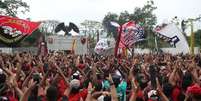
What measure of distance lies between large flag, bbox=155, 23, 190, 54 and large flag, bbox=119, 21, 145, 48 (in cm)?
84

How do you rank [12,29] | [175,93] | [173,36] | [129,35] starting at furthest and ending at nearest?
1. [129,35]
2. [173,36]
3. [12,29]
4. [175,93]

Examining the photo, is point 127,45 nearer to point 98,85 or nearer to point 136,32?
point 136,32

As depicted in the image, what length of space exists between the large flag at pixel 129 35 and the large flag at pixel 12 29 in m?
4.30

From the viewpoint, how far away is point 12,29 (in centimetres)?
1848

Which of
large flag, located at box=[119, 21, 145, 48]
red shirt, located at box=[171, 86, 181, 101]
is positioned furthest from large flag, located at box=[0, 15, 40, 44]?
red shirt, located at box=[171, 86, 181, 101]

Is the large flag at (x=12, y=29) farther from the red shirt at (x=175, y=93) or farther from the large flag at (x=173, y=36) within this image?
the red shirt at (x=175, y=93)

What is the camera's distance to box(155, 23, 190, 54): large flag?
21.4 m

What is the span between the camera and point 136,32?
22.6m

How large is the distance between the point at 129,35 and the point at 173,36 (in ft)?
5.66

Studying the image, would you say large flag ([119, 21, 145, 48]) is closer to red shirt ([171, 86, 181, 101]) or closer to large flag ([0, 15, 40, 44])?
large flag ([0, 15, 40, 44])

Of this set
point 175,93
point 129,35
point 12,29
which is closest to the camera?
point 175,93

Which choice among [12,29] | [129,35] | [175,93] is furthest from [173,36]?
[175,93]

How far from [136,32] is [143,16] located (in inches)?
2071

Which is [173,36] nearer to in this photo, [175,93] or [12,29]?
[12,29]
